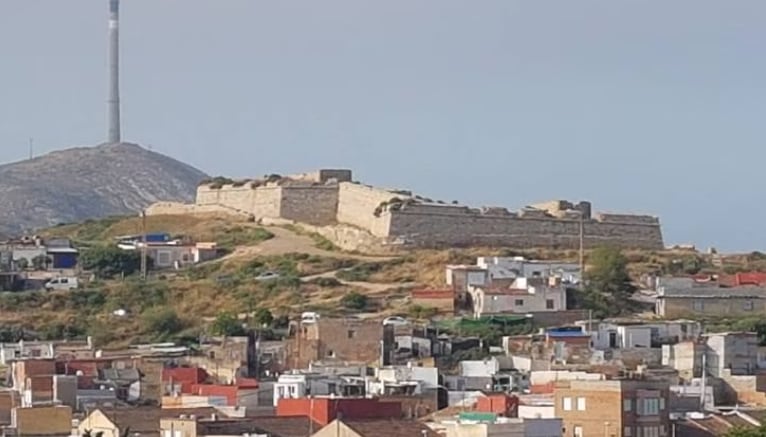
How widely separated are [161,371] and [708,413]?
38.0 feet

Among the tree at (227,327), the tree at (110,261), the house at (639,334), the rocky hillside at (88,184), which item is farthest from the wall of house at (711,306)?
the rocky hillside at (88,184)

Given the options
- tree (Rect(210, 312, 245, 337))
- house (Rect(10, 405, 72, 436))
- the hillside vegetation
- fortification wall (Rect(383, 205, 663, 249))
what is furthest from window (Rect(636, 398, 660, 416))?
fortification wall (Rect(383, 205, 663, 249))

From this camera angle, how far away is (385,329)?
55.8m

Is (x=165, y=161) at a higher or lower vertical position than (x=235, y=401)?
higher

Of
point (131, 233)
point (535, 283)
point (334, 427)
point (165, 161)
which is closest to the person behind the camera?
point (334, 427)

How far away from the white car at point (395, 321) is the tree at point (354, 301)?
2.80 metres

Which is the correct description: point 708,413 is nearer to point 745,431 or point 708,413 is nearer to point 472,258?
point 745,431

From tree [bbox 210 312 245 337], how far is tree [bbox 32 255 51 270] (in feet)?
44.1

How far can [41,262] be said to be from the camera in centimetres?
7562

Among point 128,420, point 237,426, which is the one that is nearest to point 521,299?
point 128,420

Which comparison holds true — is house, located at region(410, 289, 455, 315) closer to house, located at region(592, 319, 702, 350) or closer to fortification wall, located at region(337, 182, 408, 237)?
house, located at region(592, 319, 702, 350)

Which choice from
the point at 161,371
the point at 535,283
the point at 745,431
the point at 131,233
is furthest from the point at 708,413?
the point at 131,233

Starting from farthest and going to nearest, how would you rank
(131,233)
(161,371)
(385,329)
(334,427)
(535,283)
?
(131,233) < (535,283) < (385,329) < (161,371) < (334,427)

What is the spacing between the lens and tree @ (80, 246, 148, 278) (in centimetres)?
7412
